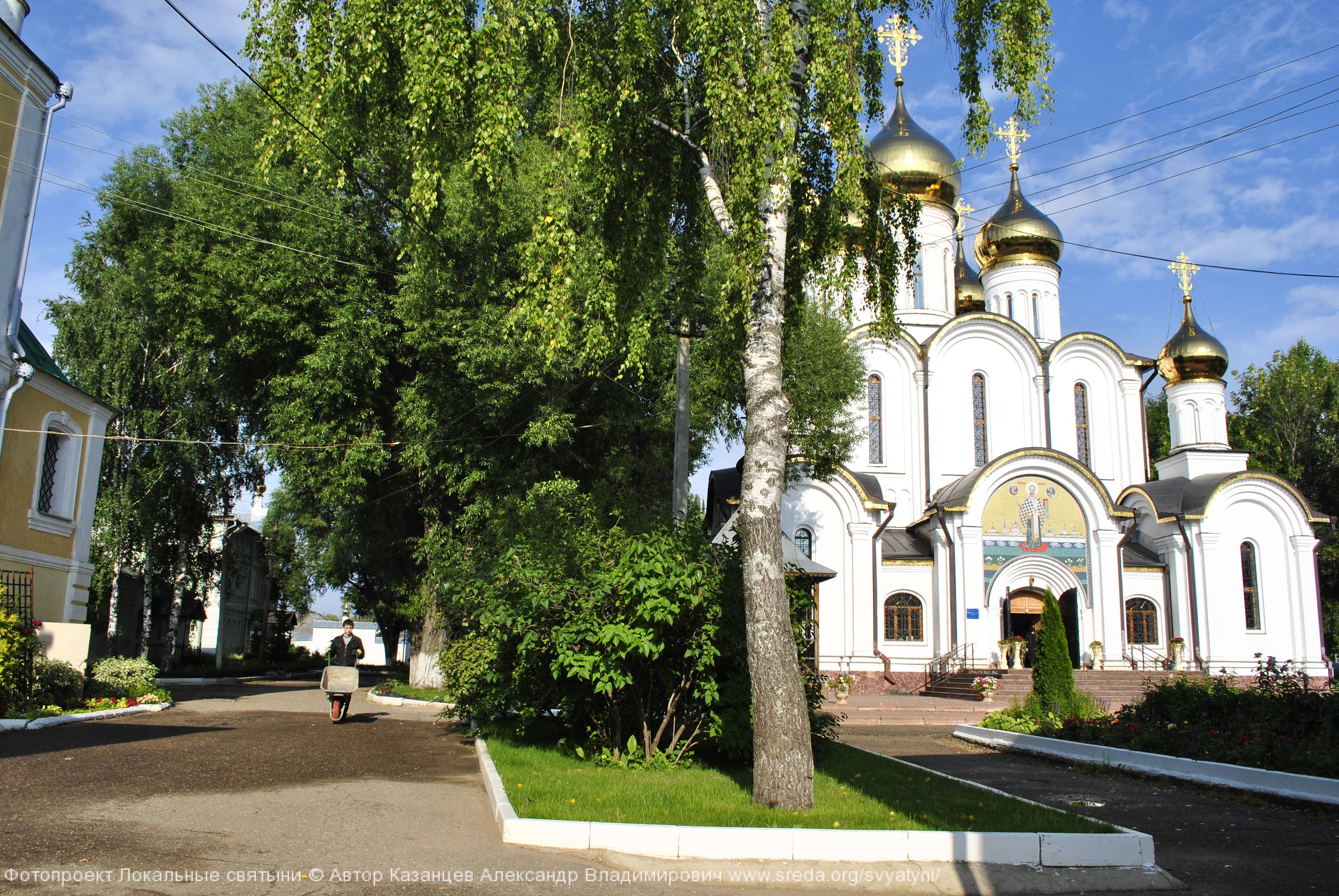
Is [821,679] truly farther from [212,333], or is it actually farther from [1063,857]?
[212,333]

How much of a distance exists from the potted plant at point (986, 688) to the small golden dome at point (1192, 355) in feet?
53.5

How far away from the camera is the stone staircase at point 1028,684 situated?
2423cm

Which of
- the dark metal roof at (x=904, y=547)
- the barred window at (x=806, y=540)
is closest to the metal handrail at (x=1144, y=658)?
the dark metal roof at (x=904, y=547)

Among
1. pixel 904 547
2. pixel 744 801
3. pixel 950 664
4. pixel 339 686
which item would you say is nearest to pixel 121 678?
pixel 339 686

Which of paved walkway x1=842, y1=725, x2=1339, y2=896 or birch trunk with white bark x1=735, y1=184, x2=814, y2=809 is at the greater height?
birch trunk with white bark x1=735, y1=184, x2=814, y2=809

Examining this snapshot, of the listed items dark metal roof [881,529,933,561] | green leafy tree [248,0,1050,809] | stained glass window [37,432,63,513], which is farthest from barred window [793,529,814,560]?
stained glass window [37,432,63,513]

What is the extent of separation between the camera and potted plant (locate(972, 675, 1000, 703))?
927 inches

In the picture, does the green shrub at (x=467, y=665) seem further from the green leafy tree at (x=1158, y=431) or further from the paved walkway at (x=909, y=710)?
→ the green leafy tree at (x=1158, y=431)

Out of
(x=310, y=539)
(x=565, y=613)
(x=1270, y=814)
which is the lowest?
(x=1270, y=814)

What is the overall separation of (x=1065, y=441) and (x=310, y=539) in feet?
78.4

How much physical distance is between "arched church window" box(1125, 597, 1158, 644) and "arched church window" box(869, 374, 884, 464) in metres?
8.92

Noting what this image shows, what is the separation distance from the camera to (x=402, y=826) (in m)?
6.40

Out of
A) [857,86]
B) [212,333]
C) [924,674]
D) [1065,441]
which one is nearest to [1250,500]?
[1065,441]

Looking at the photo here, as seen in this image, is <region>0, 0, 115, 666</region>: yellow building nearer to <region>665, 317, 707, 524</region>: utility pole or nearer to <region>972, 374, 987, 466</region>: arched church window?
<region>665, 317, 707, 524</region>: utility pole
